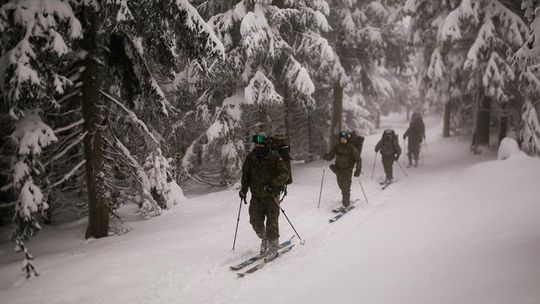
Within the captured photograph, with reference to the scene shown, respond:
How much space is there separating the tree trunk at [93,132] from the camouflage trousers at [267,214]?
3846 mm

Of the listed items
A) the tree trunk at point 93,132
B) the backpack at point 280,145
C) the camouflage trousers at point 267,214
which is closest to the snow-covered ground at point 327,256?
the camouflage trousers at point 267,214

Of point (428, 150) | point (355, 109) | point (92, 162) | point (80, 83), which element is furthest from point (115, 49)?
point (428, 150)

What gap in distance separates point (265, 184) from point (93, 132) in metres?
4.21

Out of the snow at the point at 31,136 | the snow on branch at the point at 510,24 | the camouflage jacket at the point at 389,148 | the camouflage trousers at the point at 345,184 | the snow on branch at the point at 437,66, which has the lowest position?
the camouflage trousers at the point at 345,184

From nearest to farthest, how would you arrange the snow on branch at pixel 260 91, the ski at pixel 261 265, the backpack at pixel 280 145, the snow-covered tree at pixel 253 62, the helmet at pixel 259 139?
the ski at pixel 261 265, the helmet at pixel 259 139, the backpack at pixel 280 145, the snow-covered tree at pixel 253 62, the snow on branch at pixel 260 91

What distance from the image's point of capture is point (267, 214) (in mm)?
7164

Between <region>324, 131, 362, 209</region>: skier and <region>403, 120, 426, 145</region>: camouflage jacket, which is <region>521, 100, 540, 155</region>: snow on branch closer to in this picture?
<region>324, 131, 362, 209</region>: skier

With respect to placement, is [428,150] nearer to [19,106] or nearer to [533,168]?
[533,168]

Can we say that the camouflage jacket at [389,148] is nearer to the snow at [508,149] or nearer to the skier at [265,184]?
the snow at [508,149]

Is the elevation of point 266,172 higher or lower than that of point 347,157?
higher

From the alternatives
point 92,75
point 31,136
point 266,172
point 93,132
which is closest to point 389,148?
point 266,172

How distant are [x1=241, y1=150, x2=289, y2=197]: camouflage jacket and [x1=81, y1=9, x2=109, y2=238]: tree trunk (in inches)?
149

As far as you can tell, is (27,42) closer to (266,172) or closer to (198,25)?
(198,25)

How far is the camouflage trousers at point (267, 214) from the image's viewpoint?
709 centimetres
